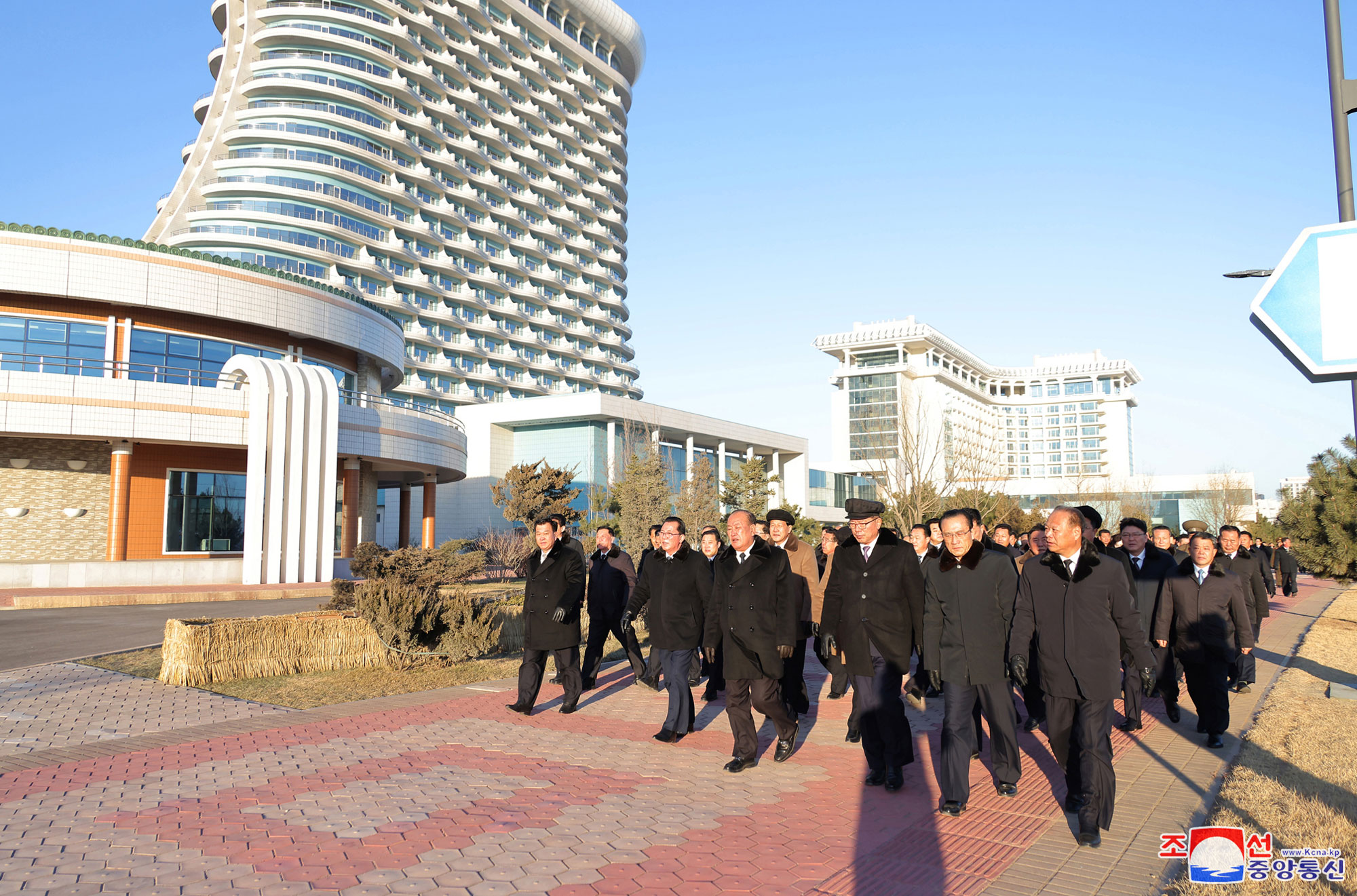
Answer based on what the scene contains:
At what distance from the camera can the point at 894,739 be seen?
Answer: 617cm

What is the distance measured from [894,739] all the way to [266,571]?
2106cm

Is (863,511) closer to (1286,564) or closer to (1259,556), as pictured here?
(1259,556)

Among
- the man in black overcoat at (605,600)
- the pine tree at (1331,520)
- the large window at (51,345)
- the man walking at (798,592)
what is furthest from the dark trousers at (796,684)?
the large window at (51,345)

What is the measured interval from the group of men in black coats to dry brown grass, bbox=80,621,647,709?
209cm

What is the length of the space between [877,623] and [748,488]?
3308 centimetres

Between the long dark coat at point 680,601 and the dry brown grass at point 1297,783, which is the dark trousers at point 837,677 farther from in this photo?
the dry brown grass at point 1297,783

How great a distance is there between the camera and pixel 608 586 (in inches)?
411

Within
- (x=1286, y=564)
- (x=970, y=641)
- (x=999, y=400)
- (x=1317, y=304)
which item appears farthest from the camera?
(x=999, y=400)

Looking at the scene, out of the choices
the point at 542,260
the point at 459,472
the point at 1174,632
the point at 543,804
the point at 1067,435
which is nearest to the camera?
the point at 543,804

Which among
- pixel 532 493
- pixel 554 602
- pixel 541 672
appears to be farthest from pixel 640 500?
pixel 554 602

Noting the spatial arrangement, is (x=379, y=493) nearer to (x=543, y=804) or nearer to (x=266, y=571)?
(x=266, y=571)

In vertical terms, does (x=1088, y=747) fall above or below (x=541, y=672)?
above

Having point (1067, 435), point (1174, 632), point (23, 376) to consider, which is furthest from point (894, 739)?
point (1067, 435)

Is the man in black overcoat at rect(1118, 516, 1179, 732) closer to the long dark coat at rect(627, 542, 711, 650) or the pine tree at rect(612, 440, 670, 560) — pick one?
the long dark coat at rect(627, 542, 711, 650)
